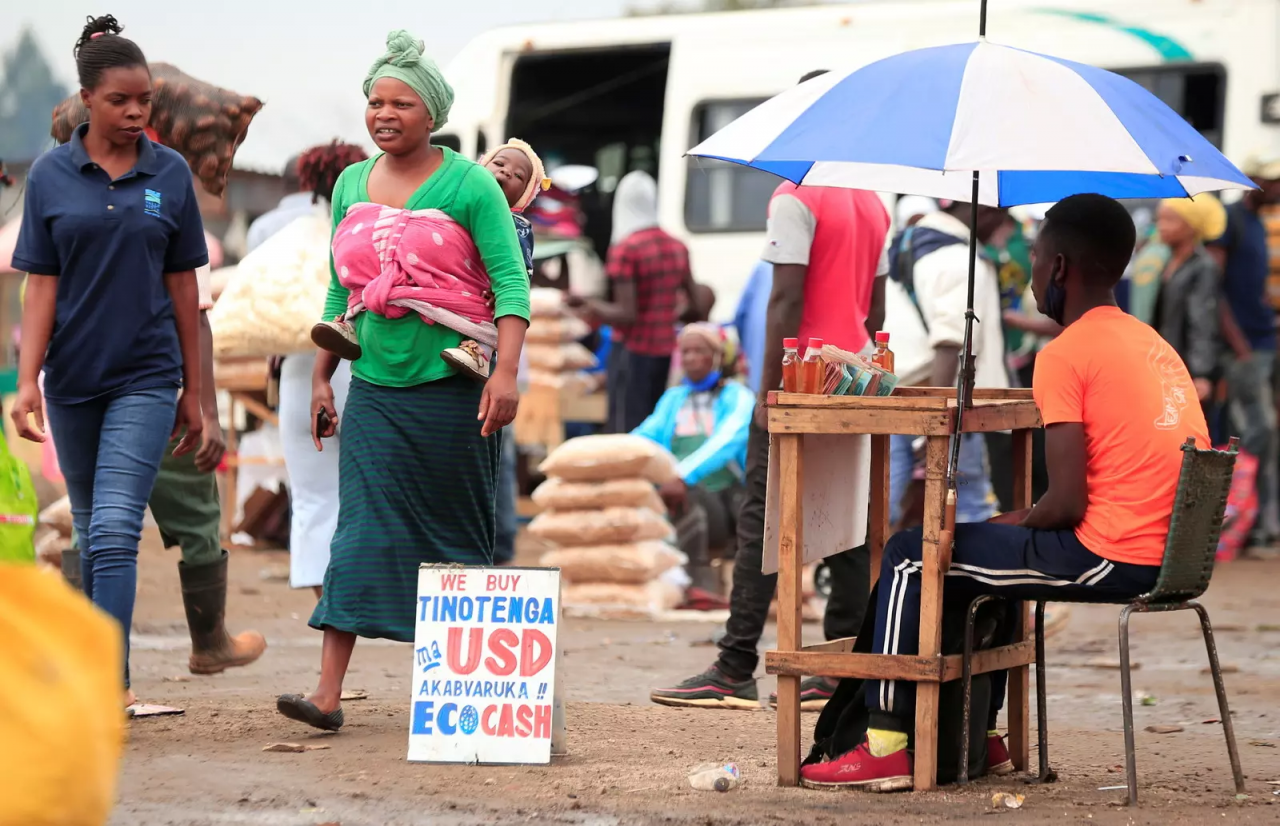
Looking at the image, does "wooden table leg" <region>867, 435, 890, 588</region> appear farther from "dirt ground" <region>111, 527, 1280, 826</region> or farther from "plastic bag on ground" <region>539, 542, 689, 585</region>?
"plastic bag on ground" <region>539, 542, 689, 585</region>

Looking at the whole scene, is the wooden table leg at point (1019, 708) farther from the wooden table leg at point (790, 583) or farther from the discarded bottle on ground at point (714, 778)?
the discarded bottle on ground at point (714, 778)

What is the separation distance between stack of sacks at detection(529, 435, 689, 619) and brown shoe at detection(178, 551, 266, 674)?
328 cm

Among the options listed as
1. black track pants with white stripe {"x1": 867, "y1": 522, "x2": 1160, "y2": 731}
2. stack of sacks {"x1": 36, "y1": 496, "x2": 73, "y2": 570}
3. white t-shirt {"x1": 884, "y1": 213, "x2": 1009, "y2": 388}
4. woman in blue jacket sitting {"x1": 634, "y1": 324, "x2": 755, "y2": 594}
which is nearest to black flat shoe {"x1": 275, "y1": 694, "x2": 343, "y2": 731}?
black track pants with white stripe {"x1": 867, "y1": 522, "x2": 1160, "y2": 731}

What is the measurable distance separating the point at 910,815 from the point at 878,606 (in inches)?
24.3

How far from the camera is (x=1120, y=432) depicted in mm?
4492

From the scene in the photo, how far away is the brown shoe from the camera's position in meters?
6.36

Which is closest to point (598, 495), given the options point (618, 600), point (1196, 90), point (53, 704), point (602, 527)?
point (602, 527)

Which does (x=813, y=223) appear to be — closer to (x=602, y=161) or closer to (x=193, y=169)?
(x=193, y=169)

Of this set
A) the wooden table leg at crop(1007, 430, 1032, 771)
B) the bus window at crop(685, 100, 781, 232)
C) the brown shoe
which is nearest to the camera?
the wooden table leg at crop(1007, 430, 1032, 771)

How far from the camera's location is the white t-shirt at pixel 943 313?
7754 mm

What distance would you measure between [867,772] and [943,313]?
11.4 ft

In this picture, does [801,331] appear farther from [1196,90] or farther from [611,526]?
[1196,90]

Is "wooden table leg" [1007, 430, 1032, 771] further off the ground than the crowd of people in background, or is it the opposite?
the crowd of people in background

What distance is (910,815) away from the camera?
14.2 ft
